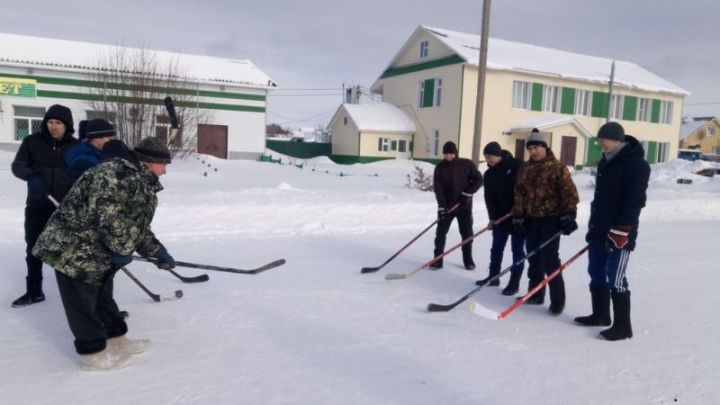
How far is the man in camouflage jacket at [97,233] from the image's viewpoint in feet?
9.87

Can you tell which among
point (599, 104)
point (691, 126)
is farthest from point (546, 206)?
point (691, 126)

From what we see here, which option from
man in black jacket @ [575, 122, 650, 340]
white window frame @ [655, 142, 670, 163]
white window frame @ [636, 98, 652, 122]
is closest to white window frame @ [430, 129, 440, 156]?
white window frame @ [636, 98, 652, 122]

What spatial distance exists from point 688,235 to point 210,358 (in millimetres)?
9178

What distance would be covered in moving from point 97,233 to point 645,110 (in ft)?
109

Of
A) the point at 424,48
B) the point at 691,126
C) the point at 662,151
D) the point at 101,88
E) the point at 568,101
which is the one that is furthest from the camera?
the point at 691,126

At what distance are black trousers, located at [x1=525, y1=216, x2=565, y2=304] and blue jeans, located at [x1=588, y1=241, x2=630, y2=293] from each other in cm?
37

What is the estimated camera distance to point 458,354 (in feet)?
12.0

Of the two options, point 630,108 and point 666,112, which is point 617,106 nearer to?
point 630,108

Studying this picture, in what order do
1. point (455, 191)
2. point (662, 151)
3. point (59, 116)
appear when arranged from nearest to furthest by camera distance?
point (59, 116) → point (455, 191) → point (662, 151)

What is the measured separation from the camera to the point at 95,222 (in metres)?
3.01

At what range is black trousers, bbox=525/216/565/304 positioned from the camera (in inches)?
185

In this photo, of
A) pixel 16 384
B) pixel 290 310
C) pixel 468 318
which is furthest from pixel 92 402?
pixel 468 318

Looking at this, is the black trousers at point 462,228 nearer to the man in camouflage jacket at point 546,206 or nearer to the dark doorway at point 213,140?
the man in camouflage jacket at point 546,206

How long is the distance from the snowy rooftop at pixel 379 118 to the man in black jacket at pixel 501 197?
2225 centimetres
